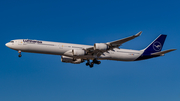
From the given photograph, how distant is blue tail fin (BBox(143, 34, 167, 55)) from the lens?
53656 mm

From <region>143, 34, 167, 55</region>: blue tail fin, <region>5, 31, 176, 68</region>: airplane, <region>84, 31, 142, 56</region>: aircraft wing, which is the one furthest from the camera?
<region>143, 34, 167, 55</region>: blue tail fin

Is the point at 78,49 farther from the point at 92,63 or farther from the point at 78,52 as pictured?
the point at 92,63

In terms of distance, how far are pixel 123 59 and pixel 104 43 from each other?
8.17 m

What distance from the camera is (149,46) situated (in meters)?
54.3

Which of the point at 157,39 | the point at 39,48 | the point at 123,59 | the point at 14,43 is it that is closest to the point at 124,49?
the point at 123,59

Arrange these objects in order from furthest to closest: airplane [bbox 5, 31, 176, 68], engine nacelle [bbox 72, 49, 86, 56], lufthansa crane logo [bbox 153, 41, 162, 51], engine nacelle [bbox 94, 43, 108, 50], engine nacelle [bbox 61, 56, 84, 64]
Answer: lufthansa crane logo [bbox 153, 41, 162, 51]
engine nacelle [bbox 61, 56, 84, 64]
engine nacelle [bbox 72, 49, 86, 56]
airplane [bbox 5, 31, 176, 68]
engine nacelle [bbox 94, 43, 108, 50]

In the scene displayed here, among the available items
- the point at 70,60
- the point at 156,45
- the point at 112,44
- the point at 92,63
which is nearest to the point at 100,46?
the point at 112,44

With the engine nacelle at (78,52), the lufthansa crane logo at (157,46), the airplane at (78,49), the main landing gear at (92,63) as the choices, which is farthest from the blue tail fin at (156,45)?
the engine nacelle at (78,52)

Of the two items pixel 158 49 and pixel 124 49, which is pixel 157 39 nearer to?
pixel 158 49

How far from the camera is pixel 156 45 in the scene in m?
54.8

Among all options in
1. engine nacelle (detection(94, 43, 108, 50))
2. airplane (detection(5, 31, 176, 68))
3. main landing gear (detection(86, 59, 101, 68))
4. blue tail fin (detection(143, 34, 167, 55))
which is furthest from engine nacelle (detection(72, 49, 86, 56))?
blue tail fin (detection(143, 34, 167, 55))

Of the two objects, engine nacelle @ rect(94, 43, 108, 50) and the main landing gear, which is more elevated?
engine nacelle @ rect(94, 43, 108, 50)

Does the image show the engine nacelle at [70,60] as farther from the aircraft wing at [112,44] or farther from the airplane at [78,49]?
the aircraft wing at [112,44]

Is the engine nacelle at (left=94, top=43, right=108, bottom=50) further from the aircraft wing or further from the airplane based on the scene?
the aircraft wing
